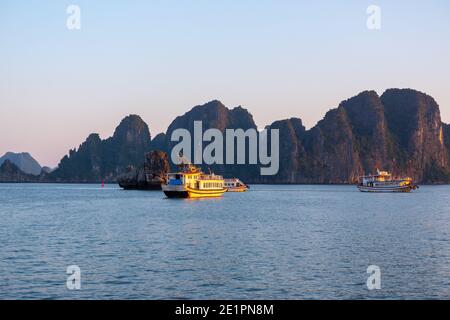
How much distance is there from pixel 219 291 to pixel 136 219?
4948 centimetres

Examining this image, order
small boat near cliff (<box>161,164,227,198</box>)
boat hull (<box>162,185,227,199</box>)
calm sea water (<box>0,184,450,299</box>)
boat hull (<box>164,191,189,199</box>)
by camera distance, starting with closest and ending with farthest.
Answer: calm sea water (<box>0,184,450,299</box>) → small boat near cliff (<box>161,164,227,198</box>) → boat hull (<box>162,185,227,199</box>) → boat hull (<box>164,191,189,199</box>)

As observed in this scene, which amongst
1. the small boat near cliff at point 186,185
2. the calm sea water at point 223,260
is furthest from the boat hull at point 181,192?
the calm sea water at point 223,260

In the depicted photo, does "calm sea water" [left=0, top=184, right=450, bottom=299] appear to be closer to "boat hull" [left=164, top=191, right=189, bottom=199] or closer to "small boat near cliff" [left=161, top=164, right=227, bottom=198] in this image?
"small boat near cliff" [left=161, top=164, right=227, bottom=198]

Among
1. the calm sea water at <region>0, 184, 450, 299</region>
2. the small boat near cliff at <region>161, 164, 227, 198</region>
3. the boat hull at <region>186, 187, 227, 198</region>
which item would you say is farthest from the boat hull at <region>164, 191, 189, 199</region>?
the calm sea water at <region>0, 184, 450, 299</region>

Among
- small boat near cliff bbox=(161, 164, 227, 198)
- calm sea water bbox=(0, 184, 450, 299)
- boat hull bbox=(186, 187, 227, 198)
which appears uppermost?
small boat near cliff bbox=(161, 164, 227, 198)

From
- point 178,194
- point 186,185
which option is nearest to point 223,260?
point 186,185

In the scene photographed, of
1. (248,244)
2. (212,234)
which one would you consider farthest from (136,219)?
(248,244)

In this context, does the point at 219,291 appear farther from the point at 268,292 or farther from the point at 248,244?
the point at 248,244

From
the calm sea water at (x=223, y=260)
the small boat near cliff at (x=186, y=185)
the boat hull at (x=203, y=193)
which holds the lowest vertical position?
the calm sea water at (x=223, y=260)

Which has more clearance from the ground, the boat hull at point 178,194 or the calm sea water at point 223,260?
the boat hull at point 178,194

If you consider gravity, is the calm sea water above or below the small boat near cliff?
below

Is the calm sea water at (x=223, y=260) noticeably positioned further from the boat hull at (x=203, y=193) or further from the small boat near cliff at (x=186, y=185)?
the boat hull at (x=203, y=193)

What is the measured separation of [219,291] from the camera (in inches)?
1185
